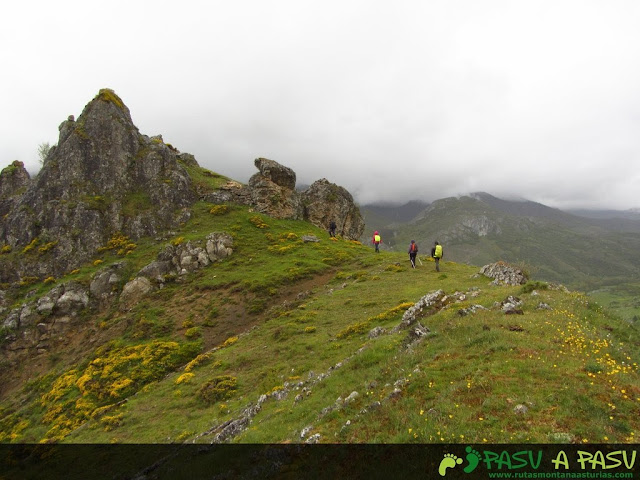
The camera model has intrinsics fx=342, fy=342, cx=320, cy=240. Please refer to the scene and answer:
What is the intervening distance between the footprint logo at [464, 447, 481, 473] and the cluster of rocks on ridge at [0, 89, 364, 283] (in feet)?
207

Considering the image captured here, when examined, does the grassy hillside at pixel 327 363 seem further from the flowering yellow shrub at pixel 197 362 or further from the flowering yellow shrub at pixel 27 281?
the flowering yellow shrub at pixel 27 281

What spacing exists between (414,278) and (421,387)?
98.8 ft

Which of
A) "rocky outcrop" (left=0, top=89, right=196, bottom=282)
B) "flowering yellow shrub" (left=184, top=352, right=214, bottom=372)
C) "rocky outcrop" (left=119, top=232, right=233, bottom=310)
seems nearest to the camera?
"flowering yellow shrub" (left=184, top=352, right=214, bottom=372)

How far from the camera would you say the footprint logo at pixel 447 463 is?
9477 millimetres

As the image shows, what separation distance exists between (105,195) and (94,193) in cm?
196

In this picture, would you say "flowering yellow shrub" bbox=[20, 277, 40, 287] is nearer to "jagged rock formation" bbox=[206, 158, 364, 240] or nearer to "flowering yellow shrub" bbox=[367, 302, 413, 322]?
"jagged rock formation" bbox=[206, 158, 364, 240]

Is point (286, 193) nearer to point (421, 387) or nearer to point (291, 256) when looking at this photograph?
point (291, 256)

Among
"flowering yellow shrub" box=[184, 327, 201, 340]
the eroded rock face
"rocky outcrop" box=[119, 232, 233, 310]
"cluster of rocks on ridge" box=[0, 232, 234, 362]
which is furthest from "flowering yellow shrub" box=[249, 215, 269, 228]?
"flowering yellow shrub" box=[184, 327, 201, 340]

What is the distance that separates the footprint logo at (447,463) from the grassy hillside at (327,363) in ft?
2.10

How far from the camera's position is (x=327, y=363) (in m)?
24.3

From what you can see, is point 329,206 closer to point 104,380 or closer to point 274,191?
point 274,191

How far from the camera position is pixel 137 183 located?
227 ft

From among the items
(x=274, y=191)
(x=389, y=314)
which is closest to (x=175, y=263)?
(x=274, y=191)

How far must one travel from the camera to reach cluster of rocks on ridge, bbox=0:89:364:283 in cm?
5978
